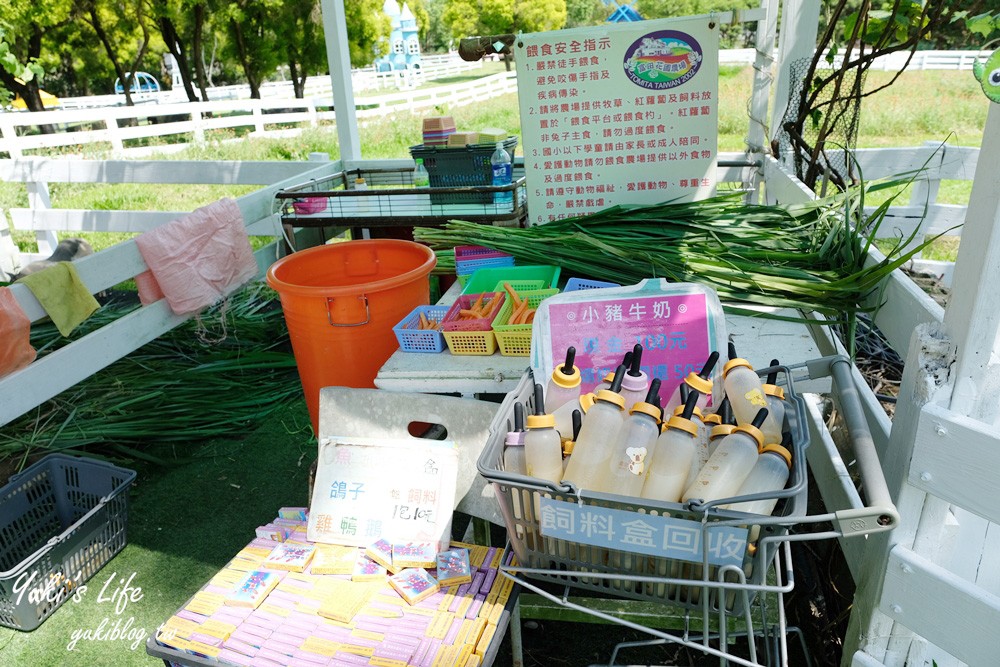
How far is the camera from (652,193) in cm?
303

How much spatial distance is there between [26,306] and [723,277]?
113 inches

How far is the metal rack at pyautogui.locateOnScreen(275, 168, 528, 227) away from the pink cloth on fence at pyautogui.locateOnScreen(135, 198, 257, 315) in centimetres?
35

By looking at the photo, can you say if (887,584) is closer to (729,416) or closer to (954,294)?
(729,416)

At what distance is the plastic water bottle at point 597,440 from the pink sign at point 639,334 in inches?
18.0

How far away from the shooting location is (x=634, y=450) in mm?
1208

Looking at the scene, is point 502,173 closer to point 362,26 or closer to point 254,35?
point 362,26

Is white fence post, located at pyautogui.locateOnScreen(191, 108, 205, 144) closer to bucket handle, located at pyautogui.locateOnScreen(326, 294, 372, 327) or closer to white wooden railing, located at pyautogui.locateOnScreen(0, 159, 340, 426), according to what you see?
white wooden railing, located at pyautogui.locateOnScreen(0, 159, 340, 426)

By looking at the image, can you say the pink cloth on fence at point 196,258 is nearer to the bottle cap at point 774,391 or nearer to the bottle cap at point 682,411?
the bottle cap at point 682,411

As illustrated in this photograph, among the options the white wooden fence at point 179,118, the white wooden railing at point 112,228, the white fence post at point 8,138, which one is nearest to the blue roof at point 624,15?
the white wooden railing at point 112,228

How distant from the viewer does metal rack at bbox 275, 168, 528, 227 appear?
11.8 feet

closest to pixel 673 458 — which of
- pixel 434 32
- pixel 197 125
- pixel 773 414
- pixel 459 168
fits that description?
pixel 773 414

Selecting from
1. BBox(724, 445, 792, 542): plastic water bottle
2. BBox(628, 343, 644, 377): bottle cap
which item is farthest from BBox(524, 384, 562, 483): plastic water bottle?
BBox(724, 445, 792, 542): plastic water bottle

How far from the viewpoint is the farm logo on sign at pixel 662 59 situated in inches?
111

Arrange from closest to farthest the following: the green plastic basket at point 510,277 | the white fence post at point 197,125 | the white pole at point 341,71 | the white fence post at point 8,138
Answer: the green plastic basket at point 510,277 → the white pole at point 341,71 → the white fence post at point 8,138 → the white fence post at point 197,125
